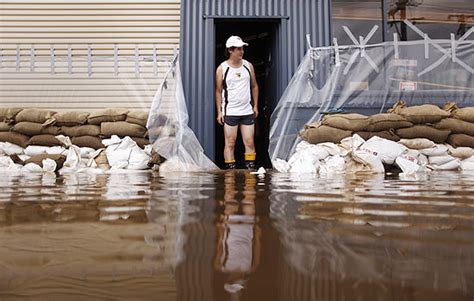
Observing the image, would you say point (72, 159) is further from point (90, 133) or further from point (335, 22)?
point (335, 22)

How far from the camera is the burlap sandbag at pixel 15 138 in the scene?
5.23 metres

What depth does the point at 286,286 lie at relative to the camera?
73 cm

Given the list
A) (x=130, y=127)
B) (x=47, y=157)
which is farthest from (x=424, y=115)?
(x=47, y=157)

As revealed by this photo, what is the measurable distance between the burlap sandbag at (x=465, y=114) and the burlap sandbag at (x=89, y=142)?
4.16 metres

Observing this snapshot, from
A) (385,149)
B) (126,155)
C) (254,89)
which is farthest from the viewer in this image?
(254,89)

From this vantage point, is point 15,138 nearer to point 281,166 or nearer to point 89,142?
point 89,142

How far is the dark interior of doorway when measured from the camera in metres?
6.74

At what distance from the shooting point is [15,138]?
5.25 meters

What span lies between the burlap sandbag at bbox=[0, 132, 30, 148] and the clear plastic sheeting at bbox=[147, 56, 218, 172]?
1725 mm

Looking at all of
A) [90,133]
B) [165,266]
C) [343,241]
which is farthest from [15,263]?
[90,133]

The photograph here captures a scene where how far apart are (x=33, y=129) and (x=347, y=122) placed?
3.75 m

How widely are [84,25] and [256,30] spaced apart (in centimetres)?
304

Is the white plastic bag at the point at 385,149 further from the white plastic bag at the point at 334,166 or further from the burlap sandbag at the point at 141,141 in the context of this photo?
the burlap sandbag at the point at 141,141

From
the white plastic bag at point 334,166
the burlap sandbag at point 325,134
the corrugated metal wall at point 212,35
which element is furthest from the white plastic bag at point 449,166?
the corrugated metal wall at point 212,35
